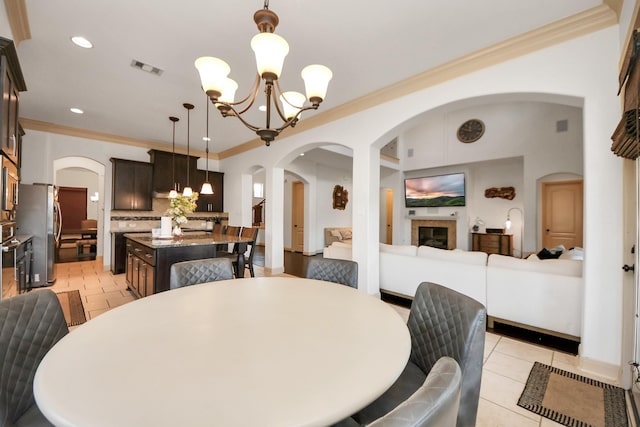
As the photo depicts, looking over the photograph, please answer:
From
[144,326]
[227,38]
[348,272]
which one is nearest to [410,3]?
[227,38]

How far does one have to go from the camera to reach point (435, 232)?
795cm

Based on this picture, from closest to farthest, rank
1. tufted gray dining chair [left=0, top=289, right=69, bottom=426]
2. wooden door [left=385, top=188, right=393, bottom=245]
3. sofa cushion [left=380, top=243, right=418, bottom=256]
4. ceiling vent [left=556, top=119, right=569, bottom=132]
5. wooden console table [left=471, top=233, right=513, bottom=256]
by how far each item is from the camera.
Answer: tufted gray dining chair [left=0, top=289, right=69, bottom=426]
sofa cushion [left=380, top=243, right=418, bottom=256]
ceiling vent [left=556, top=119, right=569, bottom=132]
wooden console table [left=471, top=233, right=513, bottom=256]
wooden door [left=385, top=188, right=393, bottom=245]

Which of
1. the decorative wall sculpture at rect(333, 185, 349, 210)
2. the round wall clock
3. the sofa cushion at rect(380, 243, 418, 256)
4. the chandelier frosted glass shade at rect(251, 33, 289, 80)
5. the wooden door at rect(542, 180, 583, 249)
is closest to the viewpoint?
the chandelier frosted glass shade at rect(251, 33, 289, 80)

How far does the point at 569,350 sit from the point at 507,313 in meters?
0.52

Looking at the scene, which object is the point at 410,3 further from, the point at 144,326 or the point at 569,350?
the point at 569,350

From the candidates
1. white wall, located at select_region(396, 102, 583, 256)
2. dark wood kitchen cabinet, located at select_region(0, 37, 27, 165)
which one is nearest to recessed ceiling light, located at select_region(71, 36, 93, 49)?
dark wood kitchen cabinet, located at select_region(0, 37, 27, 165)

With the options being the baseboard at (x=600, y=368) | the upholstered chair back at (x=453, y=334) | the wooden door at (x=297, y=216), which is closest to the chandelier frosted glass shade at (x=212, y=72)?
the upholstered chair back at (x=453, y=334)

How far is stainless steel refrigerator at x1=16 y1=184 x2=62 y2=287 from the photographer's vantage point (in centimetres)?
406

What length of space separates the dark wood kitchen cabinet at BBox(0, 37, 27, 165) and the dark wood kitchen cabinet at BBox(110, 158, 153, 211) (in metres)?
3.44

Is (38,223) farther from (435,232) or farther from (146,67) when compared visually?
(435,232)

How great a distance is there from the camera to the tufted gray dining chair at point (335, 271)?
2164 millimetres

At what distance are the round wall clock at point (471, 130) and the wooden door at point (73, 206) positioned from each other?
13.0 meters

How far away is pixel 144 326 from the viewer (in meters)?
1.12

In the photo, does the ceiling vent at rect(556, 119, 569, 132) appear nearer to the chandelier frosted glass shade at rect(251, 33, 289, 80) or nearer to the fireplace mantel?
the fireplace mantel
